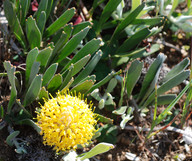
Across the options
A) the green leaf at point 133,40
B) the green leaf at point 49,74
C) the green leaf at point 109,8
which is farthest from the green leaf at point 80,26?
the green leaf at point 49,74

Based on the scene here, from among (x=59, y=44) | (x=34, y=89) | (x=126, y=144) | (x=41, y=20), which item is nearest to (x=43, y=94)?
(x=34, y=89)

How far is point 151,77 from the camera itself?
6.53 ft

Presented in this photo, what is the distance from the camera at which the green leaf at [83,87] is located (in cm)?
163

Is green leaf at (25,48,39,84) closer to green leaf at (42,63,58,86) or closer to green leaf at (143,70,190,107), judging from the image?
green leaf at (42,63,58,86)

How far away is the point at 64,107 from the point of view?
4.76 ft

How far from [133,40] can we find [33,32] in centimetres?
76

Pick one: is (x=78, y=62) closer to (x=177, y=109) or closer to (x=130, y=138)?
(x=130, y=138)

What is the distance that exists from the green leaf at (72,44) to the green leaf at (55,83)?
24cm

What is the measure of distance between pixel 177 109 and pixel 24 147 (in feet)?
4.32

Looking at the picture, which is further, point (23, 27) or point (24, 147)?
point (23, 27)

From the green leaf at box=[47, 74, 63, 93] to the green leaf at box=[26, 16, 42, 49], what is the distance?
13.3 inches

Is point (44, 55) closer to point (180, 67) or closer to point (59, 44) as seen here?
point (59, 44)

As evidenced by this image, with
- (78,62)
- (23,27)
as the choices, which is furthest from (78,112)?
(23,27)

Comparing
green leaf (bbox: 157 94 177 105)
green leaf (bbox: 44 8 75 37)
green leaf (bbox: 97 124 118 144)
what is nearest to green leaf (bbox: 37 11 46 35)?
green leaf (bbox: 44 8 75 37)
